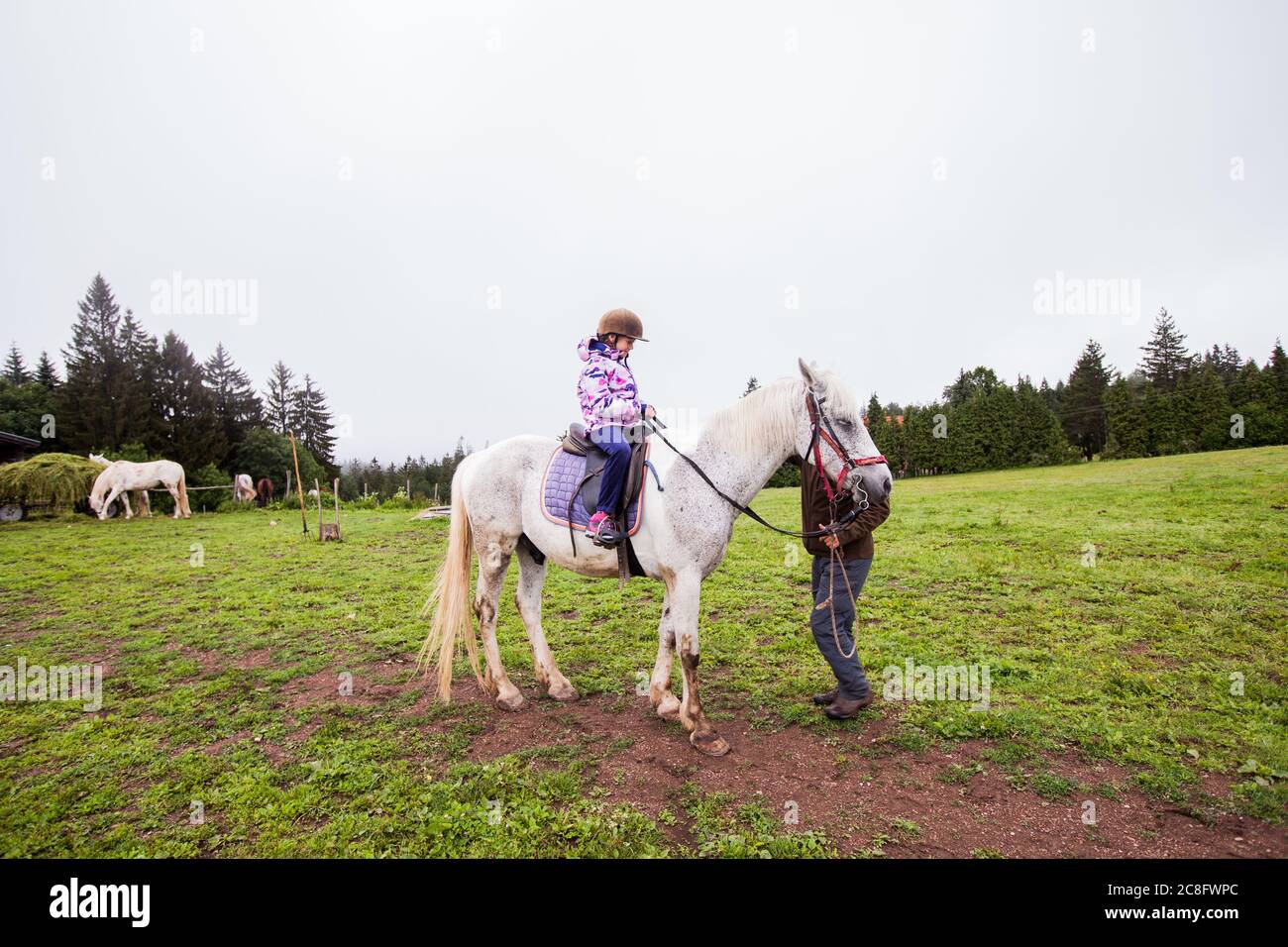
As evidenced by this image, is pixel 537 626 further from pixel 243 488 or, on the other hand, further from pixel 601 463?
pixel 243 488

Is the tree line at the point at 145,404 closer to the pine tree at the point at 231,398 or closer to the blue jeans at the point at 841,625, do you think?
the pine tree at the point at 231,398

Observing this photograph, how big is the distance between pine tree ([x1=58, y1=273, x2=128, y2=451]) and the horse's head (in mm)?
50779

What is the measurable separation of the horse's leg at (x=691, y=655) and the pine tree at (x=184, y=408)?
157ft

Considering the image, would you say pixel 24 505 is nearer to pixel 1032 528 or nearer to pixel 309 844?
pixel 309 844

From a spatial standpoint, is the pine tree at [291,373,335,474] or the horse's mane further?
the pine tree at [291,373,335,474]

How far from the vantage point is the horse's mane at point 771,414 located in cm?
377

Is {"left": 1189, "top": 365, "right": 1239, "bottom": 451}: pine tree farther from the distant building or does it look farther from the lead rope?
the distant building

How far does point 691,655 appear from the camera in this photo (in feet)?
13.3

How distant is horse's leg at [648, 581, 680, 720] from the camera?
4359mm

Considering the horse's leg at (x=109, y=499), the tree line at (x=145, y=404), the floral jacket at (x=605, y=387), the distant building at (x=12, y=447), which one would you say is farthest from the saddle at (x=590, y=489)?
the tree line at (x=145, y=404)

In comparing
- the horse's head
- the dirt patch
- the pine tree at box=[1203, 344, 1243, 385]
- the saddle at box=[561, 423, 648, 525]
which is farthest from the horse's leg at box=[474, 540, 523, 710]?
the pine tree at box=[1203, 344, 1243, 385]

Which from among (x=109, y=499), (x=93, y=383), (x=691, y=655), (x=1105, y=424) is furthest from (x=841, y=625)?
(x=1105, y=424)

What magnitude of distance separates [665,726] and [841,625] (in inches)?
68.0
